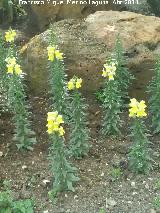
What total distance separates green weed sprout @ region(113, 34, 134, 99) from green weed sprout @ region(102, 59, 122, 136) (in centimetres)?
11

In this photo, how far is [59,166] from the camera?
6152mm

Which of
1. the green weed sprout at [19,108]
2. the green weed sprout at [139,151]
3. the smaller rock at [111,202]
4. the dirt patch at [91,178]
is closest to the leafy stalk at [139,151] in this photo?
the green weed sprout at [139,151]

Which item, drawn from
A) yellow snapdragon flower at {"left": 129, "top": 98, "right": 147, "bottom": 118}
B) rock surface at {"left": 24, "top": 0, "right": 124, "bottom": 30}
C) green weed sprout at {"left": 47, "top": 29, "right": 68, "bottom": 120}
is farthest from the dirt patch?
rock surface at {"left": 24, "top": 0, "right": 124, "bottom": 30}

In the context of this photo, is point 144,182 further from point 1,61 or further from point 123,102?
point 1,61

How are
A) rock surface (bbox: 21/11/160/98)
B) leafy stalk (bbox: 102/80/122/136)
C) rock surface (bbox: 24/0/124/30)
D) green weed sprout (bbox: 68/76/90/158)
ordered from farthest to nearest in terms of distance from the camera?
rock surface (bbox: 24/0/124/30) < rock surface (bbox: 21/11/160/98) < leafy stalk (bbox: 102/80/122/136) < green weed sprout (bbox: 68/76/90/158)

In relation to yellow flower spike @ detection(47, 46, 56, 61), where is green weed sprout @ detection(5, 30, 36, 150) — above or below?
below

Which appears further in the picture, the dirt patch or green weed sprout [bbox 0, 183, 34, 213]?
the dirt patch

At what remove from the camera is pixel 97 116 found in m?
7.59

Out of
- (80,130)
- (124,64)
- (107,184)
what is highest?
(124,64)

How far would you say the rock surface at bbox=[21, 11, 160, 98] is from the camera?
7.62 meters

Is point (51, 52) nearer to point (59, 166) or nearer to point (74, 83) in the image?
point (74, 83)

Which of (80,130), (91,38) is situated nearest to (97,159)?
(80,130)

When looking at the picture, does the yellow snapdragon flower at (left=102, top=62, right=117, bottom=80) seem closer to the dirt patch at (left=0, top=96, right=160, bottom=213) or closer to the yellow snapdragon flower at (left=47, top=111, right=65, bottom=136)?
the dirt patch at (left=0, top=96, right=160, bottom=213)

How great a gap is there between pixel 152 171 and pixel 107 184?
1.95 feet
